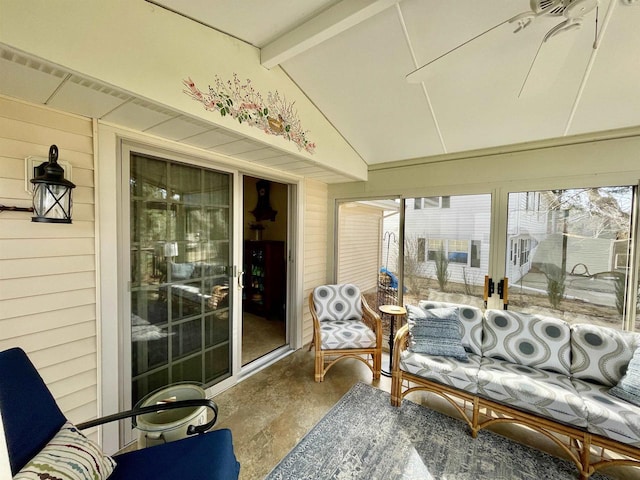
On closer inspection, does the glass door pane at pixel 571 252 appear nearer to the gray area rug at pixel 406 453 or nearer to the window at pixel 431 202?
the window at pixel 431 202

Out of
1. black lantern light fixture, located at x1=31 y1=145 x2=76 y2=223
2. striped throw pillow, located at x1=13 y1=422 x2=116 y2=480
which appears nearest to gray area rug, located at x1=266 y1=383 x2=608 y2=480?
striped throw pillow, located at x1=13 y1=422 x2=116 y2=480

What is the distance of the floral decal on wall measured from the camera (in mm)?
1706

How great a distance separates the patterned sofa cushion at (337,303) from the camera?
10.8 feet

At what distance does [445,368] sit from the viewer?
2.17 meters

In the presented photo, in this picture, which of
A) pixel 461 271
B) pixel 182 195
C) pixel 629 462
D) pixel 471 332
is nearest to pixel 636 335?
pixel 629 462

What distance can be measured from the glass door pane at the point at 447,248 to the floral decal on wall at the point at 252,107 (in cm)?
168

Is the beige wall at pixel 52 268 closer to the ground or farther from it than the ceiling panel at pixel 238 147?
closer to the ground

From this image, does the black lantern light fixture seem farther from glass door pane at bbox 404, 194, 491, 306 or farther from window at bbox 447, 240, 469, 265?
window at bbox 447, 240, 469, 265

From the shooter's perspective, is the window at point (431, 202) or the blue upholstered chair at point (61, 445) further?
the window at point (431, 202)

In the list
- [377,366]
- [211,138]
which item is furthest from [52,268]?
[377,366]

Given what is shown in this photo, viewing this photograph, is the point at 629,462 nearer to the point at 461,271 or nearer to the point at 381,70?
the point at 461,271

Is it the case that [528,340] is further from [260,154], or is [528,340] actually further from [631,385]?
[260,154]

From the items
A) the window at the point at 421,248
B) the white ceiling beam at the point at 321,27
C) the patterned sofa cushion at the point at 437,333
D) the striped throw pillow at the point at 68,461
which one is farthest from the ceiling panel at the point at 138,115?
the window at the point at 421,248

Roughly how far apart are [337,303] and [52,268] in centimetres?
260
